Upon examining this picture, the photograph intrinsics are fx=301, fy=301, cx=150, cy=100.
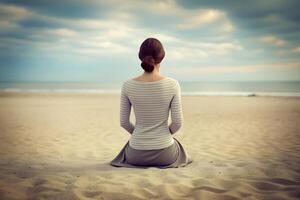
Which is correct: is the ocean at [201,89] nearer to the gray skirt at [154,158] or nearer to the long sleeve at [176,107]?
the gray skirt at [154,158]

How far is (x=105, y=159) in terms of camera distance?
16.2 ft

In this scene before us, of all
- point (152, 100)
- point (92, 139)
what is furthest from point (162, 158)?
point (92, 139)

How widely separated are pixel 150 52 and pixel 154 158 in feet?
4.40

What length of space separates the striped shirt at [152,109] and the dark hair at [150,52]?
0.25 m

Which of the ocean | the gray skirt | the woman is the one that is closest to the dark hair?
the woman

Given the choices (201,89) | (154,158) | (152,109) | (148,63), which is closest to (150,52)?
(148,63)

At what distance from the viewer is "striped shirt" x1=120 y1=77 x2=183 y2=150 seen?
142 inches

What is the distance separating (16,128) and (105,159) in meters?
4.50

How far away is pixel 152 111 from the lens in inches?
144

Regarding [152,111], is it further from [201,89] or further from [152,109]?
[201,89]

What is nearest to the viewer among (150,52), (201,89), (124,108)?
(150,52)

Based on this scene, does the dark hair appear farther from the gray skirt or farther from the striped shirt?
the gray skirt

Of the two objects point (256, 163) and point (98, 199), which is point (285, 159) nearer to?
point (256, 163)

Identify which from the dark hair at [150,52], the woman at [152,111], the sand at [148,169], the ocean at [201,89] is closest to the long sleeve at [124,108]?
the woman at [152,111]
